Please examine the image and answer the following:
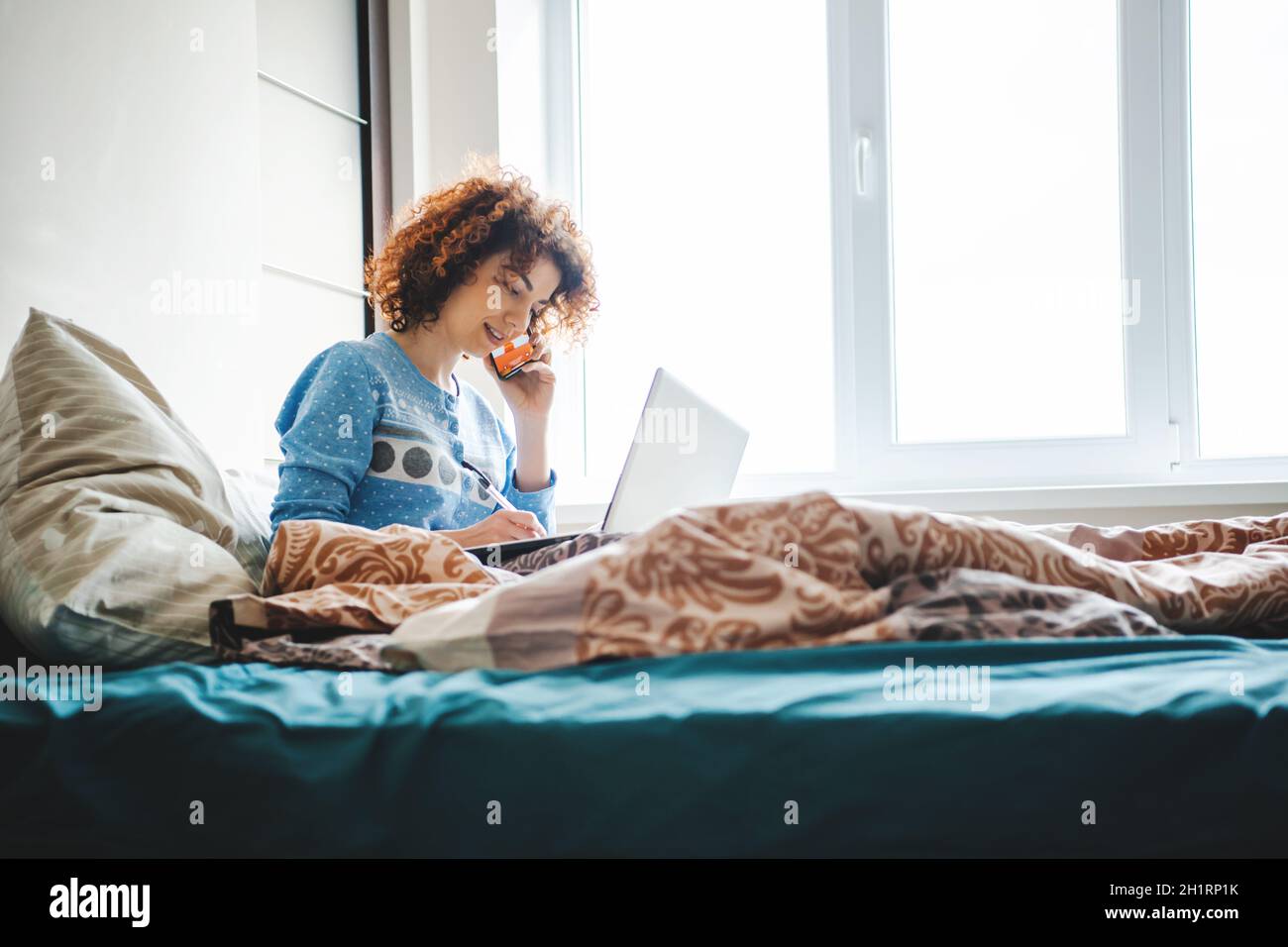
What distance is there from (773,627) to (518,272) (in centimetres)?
109

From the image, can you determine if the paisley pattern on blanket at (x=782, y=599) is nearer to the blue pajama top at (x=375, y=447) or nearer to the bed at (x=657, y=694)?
the bed at (x=657, y=694)

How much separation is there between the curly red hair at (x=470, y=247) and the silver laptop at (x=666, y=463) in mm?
429

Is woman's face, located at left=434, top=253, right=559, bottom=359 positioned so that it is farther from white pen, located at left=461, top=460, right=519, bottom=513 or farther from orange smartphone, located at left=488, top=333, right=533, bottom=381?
white pen, located at left=461, top=460, right=519, bottom=513

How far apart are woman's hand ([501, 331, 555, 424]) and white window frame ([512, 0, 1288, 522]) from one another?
618 mm

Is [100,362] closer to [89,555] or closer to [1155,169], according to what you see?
[89,555]

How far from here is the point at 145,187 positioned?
1700 mm

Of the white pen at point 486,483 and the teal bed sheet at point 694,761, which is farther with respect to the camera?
the white pen at point 486,483

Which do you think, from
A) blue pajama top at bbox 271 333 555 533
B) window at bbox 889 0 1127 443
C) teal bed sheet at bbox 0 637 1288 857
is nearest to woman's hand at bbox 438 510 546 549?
blue pajama top at bbox 271 333 555 533

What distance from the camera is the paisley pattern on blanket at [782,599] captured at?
2.59 ft

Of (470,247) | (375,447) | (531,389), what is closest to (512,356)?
(531,389)

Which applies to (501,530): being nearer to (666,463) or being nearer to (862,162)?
(666,463)

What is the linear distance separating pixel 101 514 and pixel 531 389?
0.97 meters

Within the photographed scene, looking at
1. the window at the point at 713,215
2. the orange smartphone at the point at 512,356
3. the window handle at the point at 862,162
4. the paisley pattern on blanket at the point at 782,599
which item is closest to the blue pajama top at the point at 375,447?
the orange smartphone at the point at 512,356

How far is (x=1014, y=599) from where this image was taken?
82 cm
